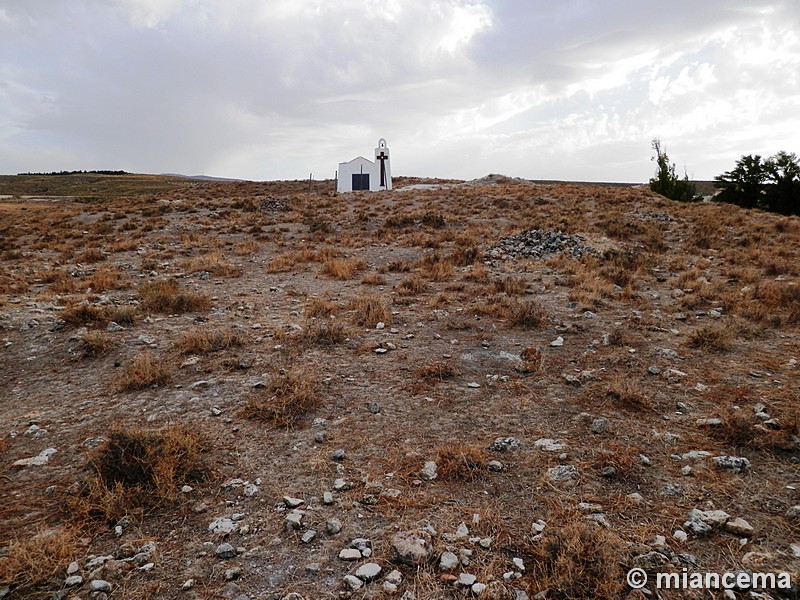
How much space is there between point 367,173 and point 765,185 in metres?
31.6

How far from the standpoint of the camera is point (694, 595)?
286 cm

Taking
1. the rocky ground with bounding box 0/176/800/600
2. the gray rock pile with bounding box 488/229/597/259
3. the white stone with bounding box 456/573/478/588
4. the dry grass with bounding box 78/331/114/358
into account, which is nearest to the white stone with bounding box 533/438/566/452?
the rocky ground with bounding box 0/176/800/600

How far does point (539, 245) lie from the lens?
15516mm

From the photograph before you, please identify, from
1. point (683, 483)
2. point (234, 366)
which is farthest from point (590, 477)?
point (234, 366)

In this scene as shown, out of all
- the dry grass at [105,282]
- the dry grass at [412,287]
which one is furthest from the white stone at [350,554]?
the dry grass at [105,282]

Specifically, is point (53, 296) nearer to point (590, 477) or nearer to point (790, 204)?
point (590, 477)

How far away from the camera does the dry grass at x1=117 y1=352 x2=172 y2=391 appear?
577 centimetres

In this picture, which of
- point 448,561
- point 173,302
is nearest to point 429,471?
point 448,561

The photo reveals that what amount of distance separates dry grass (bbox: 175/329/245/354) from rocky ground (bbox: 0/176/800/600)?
50 millimetres

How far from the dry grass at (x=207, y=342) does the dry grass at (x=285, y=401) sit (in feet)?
5.47

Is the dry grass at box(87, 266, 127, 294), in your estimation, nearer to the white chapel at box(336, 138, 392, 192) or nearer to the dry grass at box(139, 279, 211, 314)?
the dry grass at box(139, 279, 211, 314)

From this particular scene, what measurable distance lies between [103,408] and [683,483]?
6277 mm

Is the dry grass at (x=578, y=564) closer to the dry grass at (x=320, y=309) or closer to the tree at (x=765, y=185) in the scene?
the dry grass at (x=320, y=309)

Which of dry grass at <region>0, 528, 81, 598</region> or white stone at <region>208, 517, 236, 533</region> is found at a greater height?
dry grass at <region>0, 528, 81, 598</region>
